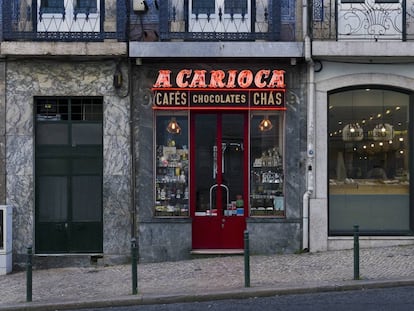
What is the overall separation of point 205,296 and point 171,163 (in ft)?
12.8

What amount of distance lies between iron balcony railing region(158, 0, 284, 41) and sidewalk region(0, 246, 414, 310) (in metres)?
4.46

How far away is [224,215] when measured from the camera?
11.6m

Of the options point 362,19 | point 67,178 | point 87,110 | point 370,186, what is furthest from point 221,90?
point 370,186

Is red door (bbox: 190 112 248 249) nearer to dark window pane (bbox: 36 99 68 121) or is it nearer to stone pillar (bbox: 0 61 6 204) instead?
dark window pane (bbox: 36 99 68 121)

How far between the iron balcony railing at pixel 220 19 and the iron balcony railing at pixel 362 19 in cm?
73

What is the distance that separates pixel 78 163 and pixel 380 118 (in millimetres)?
6342

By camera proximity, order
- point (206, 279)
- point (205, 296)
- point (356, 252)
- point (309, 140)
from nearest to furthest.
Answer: point (205, 296) → point (356, 252) → point (206, 279) → point (309, 140)

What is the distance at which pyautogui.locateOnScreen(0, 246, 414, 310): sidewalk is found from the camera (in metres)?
8.30

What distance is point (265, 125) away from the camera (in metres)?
11.6

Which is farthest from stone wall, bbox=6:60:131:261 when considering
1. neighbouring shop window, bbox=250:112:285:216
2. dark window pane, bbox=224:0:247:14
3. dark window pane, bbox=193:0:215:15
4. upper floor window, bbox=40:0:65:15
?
neighbouring shop window, bbox=250:112:285:216

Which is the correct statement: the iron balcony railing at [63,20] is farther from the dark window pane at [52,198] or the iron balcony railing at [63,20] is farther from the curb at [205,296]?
the curb at [205,296]

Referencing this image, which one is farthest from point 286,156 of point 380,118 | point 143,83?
point 143,83

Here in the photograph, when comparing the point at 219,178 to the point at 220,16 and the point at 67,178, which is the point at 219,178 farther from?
the point at 220,16

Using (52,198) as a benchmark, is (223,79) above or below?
above
